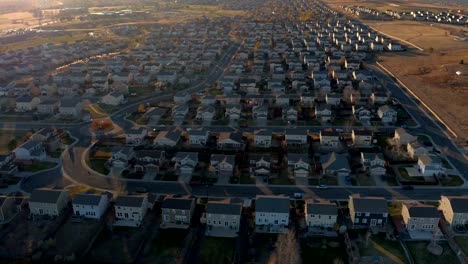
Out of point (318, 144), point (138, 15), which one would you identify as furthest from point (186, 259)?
point (138, 15)

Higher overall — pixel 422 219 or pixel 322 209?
pixel 322 209

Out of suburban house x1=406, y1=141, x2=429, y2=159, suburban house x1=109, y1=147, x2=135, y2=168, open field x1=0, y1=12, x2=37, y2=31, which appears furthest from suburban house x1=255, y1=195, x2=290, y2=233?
open field x1=0, y1=12, x2=37, y2=31

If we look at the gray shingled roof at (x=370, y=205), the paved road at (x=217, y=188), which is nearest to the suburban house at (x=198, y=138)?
the paved road at (x=217, y=188)

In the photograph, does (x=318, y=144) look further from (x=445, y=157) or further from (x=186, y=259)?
(x=186, y=259)

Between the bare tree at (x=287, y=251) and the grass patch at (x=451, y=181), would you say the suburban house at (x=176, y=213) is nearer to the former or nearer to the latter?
the bare tree at (x=287, y=251)

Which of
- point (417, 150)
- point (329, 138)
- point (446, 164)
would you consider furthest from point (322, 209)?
point (446, 164)

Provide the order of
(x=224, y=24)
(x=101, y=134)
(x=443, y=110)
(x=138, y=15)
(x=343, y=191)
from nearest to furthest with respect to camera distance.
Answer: (x=343, y=191)
(x=101, y=134)
(x=443, y=110)
(x=224, y=24)
(x=138, y=15)

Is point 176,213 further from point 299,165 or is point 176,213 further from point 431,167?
point 431,167

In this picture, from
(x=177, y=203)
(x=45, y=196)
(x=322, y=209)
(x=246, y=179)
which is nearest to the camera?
(x=322, y=209)
